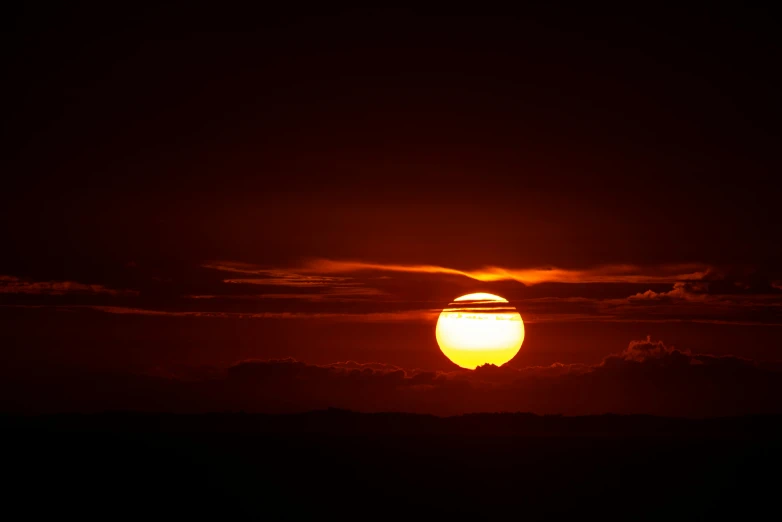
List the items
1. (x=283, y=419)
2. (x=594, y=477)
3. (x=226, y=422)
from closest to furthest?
(x=594, y=477) < (x=226, y=422) < (x=283, y=419)

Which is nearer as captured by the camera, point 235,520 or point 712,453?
point 235,520

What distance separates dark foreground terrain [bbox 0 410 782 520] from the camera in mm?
88125

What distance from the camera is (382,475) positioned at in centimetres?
10612

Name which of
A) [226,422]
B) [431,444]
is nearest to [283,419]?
[226,422]

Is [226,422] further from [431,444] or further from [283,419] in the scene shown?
[431,444]

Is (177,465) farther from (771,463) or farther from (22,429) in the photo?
(771,463)

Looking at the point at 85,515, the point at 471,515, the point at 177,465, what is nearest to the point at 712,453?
the point at 471,515

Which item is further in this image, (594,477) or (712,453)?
(712,453)

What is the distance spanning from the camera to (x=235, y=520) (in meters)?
81.9

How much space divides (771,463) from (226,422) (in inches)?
3773

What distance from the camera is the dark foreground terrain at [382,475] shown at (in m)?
88.1

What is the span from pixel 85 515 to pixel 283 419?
10305 cm

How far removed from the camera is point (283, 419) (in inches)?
7229

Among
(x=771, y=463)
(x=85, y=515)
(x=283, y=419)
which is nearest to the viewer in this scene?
(x=85, y=515)
